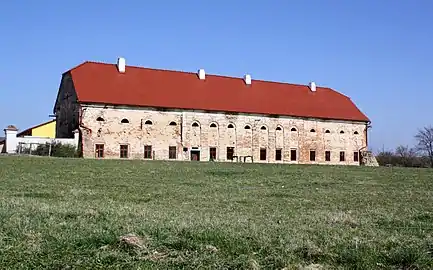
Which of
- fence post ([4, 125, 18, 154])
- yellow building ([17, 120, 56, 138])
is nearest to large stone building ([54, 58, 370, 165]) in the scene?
yellow building ([17, 120, 56, 138])

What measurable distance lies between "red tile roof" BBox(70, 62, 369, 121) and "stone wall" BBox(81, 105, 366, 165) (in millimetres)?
798

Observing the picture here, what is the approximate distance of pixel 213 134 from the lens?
5228 centimetres

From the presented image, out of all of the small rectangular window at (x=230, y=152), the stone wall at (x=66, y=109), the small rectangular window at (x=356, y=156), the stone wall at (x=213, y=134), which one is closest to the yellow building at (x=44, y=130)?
the stone wall at (x=66, y=109)

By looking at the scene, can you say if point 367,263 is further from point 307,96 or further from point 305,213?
point 307,96

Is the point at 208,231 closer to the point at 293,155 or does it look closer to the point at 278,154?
the point at 278,154

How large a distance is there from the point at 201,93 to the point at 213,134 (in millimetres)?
4579

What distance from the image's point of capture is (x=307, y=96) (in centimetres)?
6078

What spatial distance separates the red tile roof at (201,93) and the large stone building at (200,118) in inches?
3.7

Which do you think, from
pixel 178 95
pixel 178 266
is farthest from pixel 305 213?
pixel 178 95

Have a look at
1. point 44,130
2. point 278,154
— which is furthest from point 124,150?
point 278,154

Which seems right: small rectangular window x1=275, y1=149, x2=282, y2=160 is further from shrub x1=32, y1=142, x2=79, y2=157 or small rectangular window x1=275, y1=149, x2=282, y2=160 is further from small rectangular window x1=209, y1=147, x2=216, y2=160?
shrub x1=32, y1=142, x2=79, y2=157

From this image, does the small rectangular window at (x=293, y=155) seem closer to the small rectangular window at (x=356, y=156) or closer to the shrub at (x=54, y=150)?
the small rectangular window at (x=356, y=156)

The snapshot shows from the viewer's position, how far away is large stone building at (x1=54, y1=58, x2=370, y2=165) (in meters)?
48.2

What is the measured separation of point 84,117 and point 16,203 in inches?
1495
